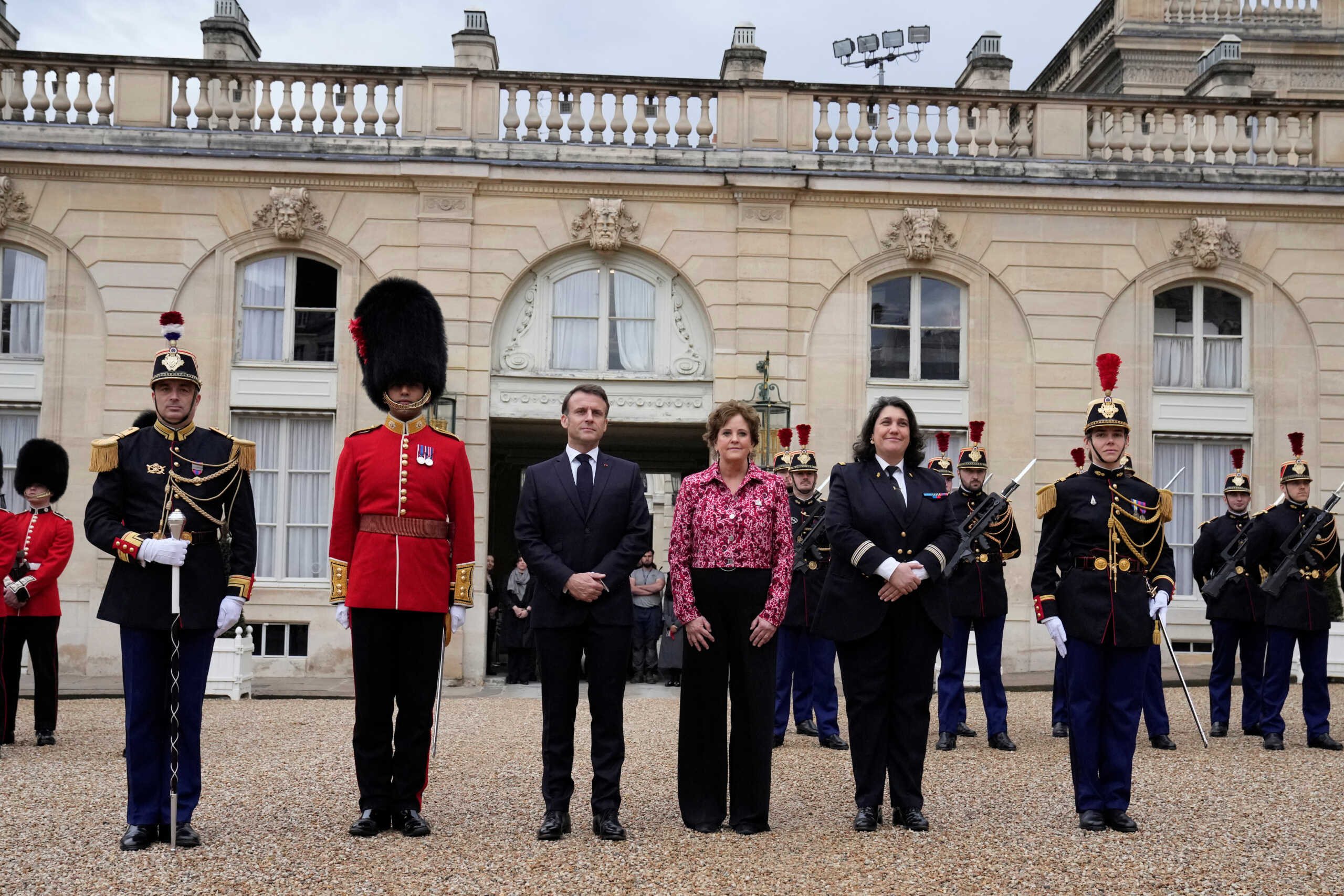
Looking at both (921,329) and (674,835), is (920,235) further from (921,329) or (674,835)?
(674,835)

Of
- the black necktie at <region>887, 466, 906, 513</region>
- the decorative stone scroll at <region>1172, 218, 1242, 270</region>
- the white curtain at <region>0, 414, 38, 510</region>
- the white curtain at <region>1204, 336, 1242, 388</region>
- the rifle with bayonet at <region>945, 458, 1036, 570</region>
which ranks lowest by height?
the rifle with bayonet at <region>945, 458, 1036, 570</region>

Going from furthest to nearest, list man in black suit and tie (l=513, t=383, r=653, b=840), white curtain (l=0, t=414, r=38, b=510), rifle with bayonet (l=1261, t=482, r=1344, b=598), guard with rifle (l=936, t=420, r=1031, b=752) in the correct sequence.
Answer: white curtain (l=0, t=414, r=38, b=510) < rifle with bayonet (l=1261, t=482, r=1344, b=598) < guard with rifle (l=936, t=420, r=1031, b=752) < man in black suit and tie (l=513, t=383, r=653, b=840)

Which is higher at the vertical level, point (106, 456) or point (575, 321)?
point (575, 321)

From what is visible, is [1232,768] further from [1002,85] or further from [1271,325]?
[1002,85]

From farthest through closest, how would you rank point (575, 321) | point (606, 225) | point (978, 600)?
1. point (575, 321)
2. point (606, 225)
3. point (978, 600)

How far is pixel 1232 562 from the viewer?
10.3 m

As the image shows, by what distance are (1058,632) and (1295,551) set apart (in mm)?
4053

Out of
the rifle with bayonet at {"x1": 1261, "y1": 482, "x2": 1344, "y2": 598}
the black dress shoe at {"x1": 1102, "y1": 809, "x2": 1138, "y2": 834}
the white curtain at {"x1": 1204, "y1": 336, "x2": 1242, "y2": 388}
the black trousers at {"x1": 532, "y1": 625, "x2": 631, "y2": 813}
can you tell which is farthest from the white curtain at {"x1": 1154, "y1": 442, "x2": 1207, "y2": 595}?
the black trousers at {"x1": 532, "y1": 625, "x2": 631, "y2": 813}

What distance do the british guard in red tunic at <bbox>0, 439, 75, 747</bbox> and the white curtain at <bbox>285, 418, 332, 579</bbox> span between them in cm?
556

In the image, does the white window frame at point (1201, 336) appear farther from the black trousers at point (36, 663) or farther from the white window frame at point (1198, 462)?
the black trousers at point (36, 663)

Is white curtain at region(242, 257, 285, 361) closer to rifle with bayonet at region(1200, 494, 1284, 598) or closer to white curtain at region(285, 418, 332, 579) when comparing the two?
white curtain at region(285, 418, 332, 579)

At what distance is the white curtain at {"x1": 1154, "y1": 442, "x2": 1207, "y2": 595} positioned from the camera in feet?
53.0

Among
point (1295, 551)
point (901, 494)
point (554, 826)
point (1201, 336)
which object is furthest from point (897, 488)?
point (1201, 336)

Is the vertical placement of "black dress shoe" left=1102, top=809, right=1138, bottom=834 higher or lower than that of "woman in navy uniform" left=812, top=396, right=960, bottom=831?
lower
